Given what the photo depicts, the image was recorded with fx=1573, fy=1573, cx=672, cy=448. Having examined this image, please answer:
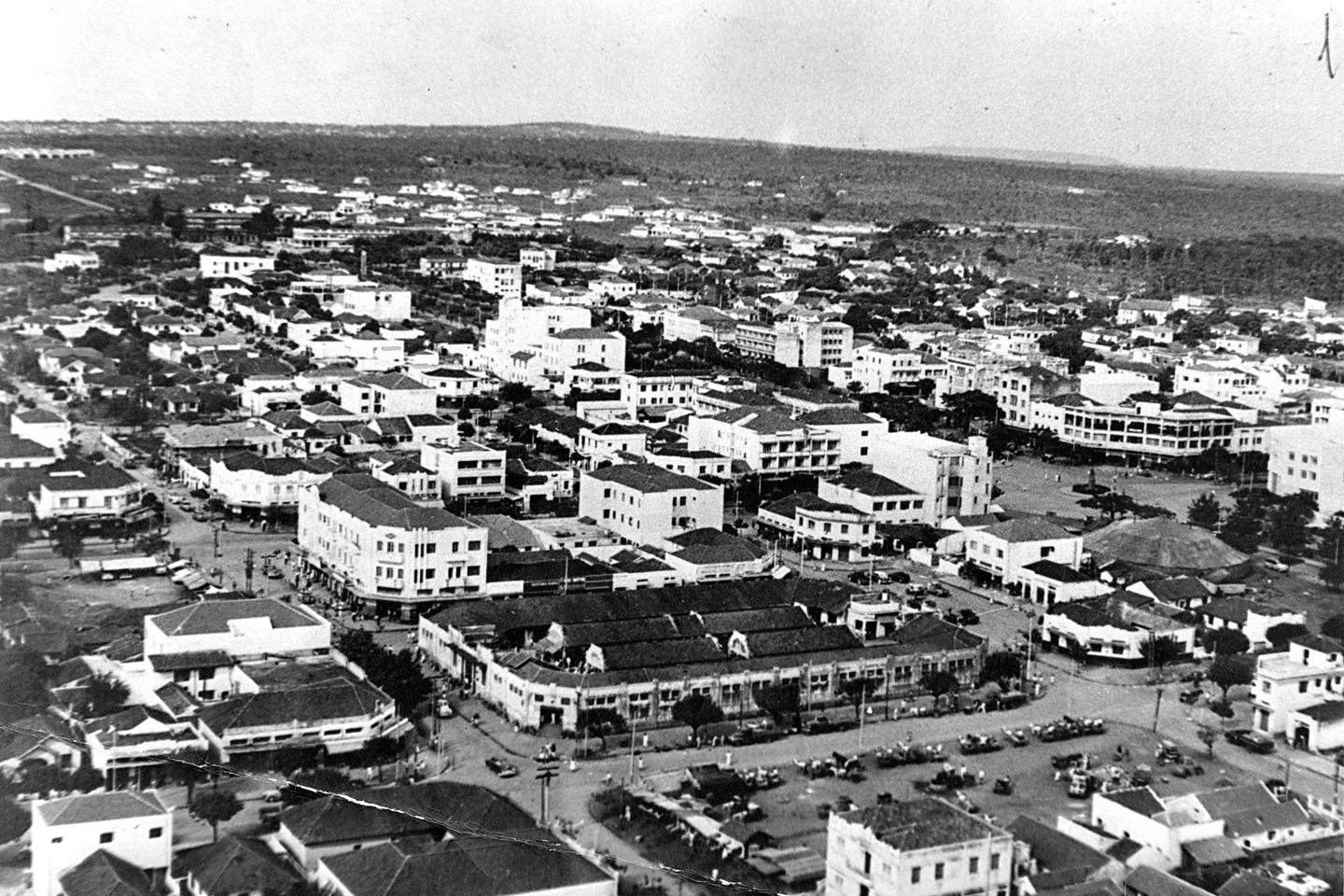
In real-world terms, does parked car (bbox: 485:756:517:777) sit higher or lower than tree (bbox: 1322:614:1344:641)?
lower

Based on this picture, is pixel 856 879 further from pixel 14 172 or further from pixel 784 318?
pixel 784 318

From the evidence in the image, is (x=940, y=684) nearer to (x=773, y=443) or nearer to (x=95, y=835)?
(x=95, y=835)

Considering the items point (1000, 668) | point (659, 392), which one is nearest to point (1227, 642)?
point (1000, 668)

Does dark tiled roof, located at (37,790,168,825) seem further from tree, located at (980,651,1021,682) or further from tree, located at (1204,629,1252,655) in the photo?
tree, located at (1204,629,1252,655)

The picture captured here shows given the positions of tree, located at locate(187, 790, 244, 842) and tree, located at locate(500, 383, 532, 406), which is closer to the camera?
tree, located at locate(187, 790, 244, 842)

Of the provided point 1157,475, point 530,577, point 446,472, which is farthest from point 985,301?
point 530,577

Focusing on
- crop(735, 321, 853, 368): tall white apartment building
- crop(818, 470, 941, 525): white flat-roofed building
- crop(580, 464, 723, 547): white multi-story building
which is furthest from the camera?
crop(735, 321, 853, 368): tall white apartment building

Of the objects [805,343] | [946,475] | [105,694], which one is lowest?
[105,694]

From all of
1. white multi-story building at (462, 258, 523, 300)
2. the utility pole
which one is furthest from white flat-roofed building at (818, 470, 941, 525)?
white multi-story building at (462, 258, 523, 300)
